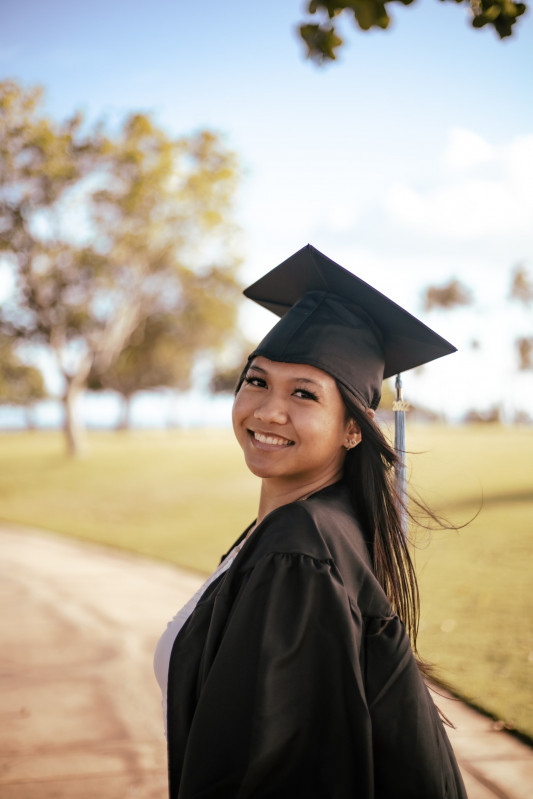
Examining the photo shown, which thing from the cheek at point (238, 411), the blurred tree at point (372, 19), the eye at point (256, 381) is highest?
the blurred tree at point (372, 19)

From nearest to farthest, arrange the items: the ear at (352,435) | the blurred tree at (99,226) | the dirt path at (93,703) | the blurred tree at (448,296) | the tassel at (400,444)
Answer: the ear at (352,435), the tassel at (400,444), the dirt path at (93,703), the blurred tree at (99,226), the blurred tree at (448,296)

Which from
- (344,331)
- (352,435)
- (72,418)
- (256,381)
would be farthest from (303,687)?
(72,418)

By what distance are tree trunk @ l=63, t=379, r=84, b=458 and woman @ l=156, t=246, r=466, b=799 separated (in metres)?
19.7

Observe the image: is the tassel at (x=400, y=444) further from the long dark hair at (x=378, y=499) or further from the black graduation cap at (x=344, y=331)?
the black graduation cap at (x=344, y=331)

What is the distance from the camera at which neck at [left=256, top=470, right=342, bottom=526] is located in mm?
2098

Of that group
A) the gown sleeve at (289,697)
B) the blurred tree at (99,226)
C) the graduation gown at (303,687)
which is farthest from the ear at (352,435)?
the blurred tree at (99,226)

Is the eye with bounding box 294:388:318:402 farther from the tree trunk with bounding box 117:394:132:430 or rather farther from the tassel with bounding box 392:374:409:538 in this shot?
the tree trunk with bounding box 117:394:132:430

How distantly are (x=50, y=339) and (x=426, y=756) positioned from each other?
20196 mm

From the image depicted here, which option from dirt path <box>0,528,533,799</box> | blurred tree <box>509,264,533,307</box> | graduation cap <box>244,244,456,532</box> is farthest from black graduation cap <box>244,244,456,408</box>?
blurred tree <box>509,264,533,307</box>

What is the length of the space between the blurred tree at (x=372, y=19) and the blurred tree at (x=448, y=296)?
48978mm

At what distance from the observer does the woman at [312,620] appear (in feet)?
5.02

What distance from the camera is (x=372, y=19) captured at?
4.69 feet

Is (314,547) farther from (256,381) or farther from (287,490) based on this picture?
(256,381)

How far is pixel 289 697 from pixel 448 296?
49.8 m
